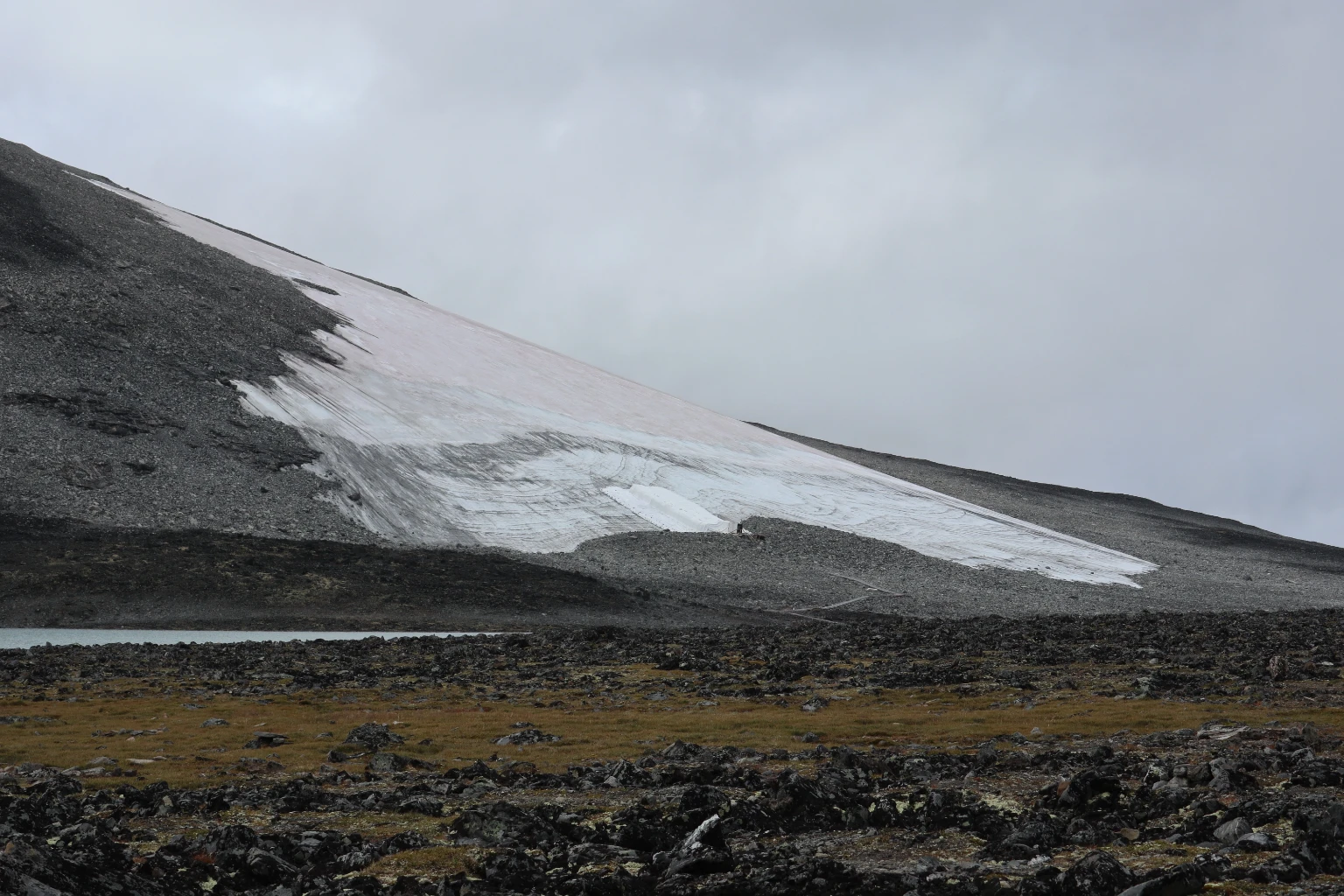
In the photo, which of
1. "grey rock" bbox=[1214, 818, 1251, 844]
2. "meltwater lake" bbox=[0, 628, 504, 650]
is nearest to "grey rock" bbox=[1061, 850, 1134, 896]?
"grey rock" bbox=[1214, 818, 1251, 844]

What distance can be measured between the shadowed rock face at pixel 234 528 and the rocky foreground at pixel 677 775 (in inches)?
671

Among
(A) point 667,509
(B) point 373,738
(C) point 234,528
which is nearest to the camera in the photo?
(B) point 373,738

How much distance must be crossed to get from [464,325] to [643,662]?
96.0m

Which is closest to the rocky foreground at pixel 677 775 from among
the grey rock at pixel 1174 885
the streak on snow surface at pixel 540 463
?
the grey rock at pixel 1174 885

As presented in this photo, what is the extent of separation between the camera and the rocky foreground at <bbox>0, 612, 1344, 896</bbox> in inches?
445

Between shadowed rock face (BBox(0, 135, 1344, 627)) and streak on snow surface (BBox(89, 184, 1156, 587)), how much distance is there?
5.51 feet

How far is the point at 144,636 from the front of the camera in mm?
48438

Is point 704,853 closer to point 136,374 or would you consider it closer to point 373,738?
point 373,738

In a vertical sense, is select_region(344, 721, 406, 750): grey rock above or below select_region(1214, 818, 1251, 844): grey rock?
below

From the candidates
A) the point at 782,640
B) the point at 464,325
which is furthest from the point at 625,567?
the point at 464,325

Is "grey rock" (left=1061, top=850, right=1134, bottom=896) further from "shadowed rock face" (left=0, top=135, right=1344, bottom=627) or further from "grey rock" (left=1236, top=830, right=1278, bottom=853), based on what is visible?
"shadowed rock face" (left=0, top=135, right=1344, bottom=627)

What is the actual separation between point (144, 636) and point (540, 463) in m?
42.5

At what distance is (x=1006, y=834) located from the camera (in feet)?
41.5

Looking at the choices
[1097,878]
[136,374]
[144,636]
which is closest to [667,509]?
[136,374]
